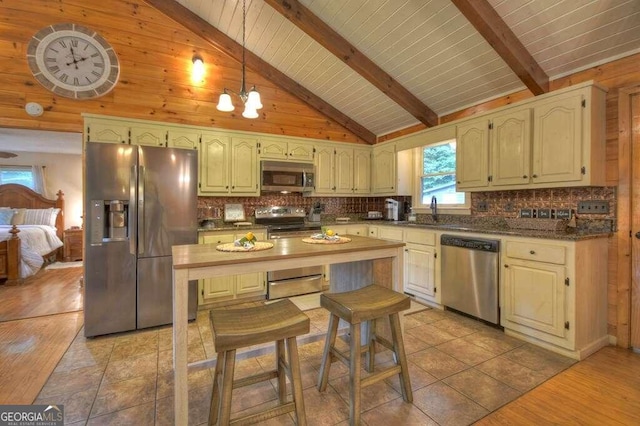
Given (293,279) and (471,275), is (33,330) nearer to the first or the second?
(293,279)

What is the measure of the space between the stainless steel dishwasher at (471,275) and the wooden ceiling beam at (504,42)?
153 cm

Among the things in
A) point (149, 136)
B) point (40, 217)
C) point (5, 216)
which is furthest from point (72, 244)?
point (149, 136)

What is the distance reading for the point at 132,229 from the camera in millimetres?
2848

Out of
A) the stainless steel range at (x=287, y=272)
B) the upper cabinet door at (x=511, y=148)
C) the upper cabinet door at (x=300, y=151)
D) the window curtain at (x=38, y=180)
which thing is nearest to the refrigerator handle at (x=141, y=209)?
the stainless steel range at (x=287, y=272)

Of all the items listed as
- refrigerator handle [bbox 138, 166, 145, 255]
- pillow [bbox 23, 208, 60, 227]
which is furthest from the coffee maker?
pillow [bbox 23, 208, 60, 227]

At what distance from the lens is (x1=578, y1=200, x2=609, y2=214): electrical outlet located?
255cm

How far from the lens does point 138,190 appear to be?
2.85 m

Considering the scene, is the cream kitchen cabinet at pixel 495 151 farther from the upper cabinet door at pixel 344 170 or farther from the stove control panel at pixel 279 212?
the stove control panel at pixel 279 212

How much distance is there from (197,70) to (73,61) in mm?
1345

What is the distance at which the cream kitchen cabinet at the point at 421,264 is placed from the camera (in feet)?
11.2

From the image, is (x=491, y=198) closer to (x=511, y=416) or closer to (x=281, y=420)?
(x=511, y=416)

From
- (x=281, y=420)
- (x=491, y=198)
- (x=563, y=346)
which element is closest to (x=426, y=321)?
(x=563, y=346)

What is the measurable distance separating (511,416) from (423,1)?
3.12 meters

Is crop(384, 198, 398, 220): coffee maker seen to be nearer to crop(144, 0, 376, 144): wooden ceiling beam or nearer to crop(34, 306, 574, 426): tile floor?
crop(144, 0, 376, 144): wooden ceiling beam
